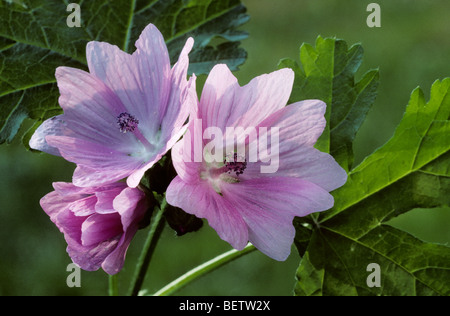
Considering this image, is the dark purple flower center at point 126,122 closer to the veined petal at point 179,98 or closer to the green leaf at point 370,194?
the veined petal at point 179,98

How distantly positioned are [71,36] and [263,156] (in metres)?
0.40

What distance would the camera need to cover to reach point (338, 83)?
778mm

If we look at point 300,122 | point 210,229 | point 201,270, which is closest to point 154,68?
point 300,122

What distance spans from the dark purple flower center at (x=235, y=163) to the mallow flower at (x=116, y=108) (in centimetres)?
7

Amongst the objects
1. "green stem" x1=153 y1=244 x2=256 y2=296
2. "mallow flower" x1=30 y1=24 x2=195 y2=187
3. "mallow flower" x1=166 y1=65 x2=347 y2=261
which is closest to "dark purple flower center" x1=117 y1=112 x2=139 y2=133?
"mallow flower" x1=30 y1=24 x2=195 y2=187

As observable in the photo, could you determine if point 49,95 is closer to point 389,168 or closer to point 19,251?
point 389,168

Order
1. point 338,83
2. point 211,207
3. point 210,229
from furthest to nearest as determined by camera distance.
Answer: point 210,229 < point 338,83 < point 211,207

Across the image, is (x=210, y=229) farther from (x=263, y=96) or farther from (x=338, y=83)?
(x=263, y=96)

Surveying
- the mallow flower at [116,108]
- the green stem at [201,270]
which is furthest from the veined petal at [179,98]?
the green stem at [201,270]

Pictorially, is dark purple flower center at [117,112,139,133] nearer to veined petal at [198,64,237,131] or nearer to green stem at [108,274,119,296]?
veined petal at [198,64,237,131]

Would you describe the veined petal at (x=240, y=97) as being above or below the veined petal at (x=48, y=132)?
above

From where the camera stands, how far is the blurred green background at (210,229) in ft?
6.75

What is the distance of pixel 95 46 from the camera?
0.70 m
